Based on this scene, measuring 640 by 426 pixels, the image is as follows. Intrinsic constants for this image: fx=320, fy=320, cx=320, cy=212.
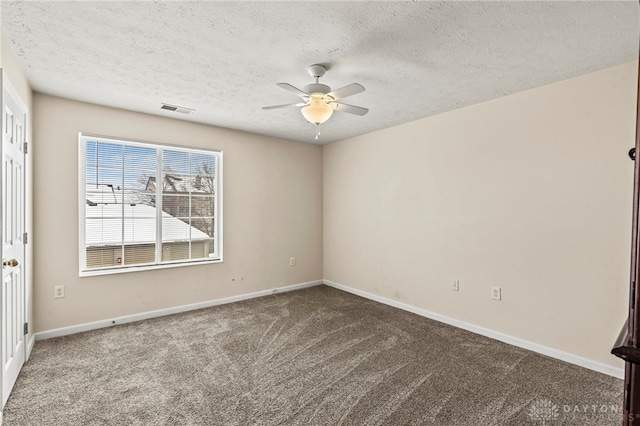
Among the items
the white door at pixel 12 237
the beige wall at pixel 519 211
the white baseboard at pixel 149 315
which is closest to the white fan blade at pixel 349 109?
the beige wall at pixel 519 211

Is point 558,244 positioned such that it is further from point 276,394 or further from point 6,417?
point 6,417

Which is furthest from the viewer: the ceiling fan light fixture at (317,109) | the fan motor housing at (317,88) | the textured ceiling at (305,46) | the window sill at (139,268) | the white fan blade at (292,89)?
the window sill at (139,268)

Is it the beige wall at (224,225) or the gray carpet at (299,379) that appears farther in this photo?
the beige wall at (224,225)

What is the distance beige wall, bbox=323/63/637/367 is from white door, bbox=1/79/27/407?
3.79 meters

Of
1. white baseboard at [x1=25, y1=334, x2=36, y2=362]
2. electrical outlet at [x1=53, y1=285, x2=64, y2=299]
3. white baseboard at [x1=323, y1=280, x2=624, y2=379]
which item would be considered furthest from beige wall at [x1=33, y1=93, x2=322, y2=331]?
white baseboard at [x1=323, y1=280, x2=624, y2=379]

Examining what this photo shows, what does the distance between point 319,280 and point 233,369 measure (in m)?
2.95

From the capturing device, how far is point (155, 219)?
3.95 m

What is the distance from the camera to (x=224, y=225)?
444 centimetres

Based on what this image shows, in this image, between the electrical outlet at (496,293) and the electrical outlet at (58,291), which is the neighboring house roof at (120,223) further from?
the electrical outlet at (496,293)

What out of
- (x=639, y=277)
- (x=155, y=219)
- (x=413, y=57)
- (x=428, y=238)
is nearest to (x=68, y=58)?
(x=155, y=219)

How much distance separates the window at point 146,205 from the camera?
11.6 feet

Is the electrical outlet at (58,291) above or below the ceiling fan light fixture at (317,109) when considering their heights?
below

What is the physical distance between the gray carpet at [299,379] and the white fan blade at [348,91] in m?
2.18

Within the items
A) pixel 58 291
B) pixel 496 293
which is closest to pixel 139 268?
pixel 58 291
